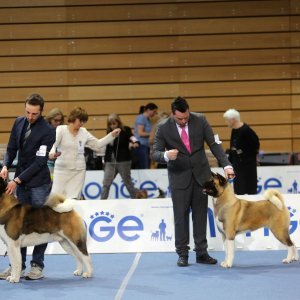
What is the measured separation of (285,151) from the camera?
13062mm

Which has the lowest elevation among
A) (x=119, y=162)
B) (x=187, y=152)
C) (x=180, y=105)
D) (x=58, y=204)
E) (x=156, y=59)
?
(x=119, y=162)

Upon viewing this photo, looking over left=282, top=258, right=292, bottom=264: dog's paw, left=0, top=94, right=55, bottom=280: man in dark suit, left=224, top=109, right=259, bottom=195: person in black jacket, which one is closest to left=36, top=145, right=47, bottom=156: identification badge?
left=0, top=94, right=55, bottom=280: man in dark suit

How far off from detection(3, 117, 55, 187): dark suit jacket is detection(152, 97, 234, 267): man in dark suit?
4.05 feet

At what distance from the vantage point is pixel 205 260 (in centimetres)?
676

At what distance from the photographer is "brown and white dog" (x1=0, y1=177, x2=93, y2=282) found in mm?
5688

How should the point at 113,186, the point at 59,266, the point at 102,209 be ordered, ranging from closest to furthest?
the point at 59,266
the point at 102,209
the point at 113,186

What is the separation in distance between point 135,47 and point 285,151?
347cm

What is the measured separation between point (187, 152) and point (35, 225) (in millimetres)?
1775

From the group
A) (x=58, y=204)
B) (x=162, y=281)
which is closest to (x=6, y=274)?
(x=58, y=204)

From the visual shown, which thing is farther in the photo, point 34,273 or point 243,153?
point 243,153

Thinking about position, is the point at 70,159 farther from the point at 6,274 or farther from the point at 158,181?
the point at 158,181

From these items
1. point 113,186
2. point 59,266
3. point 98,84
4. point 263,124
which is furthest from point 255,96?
point 59,266

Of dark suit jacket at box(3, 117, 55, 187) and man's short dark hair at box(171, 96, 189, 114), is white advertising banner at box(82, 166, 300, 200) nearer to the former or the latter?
man's short dark hair at box(171, 96, 189, 114)

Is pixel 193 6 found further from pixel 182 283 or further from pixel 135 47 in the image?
pixel 182 283
